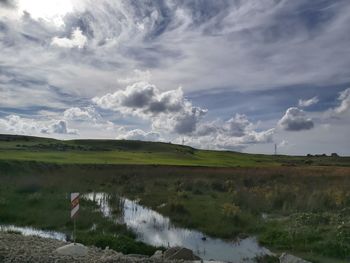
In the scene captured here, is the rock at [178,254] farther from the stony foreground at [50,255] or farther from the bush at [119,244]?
the bush at [119,244]

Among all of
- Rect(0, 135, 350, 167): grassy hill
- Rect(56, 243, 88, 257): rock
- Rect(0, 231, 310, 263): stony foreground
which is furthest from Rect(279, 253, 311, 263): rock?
Rect(0, 135, 350, 167): grassy hill

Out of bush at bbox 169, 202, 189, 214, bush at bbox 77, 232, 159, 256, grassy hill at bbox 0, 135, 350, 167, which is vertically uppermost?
grassy hill at bbox 0, 135, 350, 167

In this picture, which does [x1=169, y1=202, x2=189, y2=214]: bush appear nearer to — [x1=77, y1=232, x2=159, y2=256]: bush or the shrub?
the shrub

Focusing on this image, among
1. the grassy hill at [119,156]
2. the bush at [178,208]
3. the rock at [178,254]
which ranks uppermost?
the grassy hill at [119,156]

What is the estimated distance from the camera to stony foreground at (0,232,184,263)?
11.5m

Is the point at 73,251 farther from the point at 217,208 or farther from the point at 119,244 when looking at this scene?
the point at 217,208

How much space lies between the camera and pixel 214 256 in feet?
50.4

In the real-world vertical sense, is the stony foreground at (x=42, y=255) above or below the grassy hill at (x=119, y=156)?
below

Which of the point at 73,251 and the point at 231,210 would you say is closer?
the point at 73,251

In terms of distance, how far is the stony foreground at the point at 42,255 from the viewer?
11539 millimetres

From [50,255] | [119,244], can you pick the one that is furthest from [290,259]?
[50,255]

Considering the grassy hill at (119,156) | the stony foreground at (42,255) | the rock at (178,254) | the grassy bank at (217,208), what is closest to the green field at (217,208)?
the grassy bank at (217,208)

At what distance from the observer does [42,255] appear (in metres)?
12.1

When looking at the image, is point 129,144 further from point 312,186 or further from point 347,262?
point 347,262
